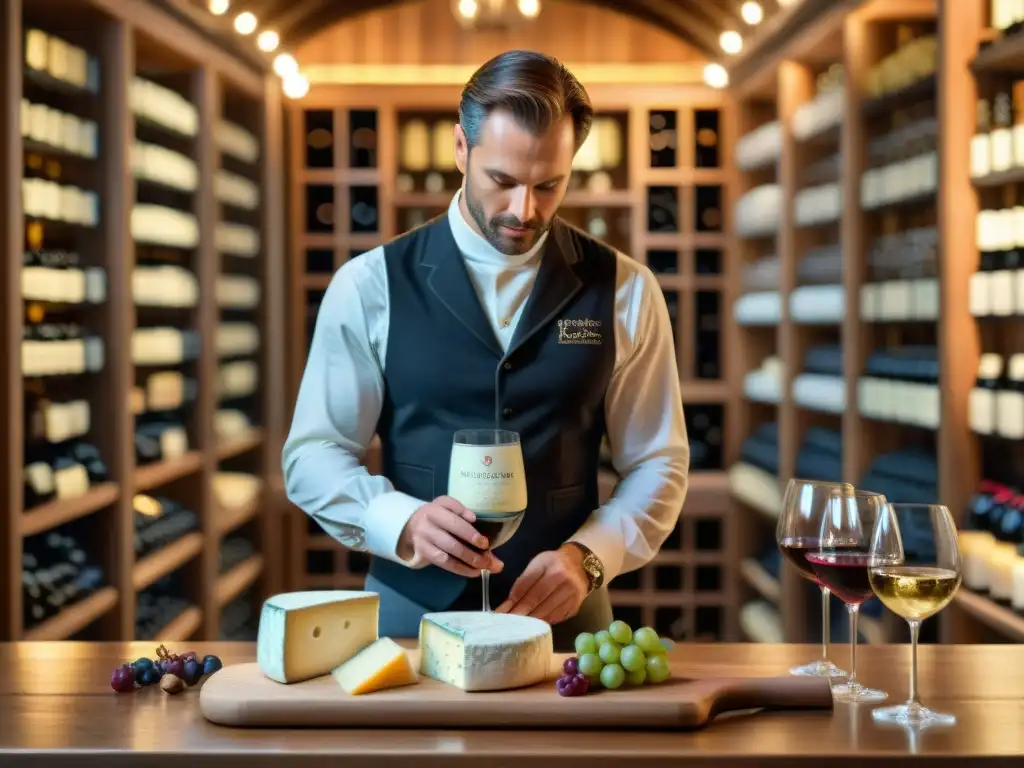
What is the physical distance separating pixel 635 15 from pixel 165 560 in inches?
142

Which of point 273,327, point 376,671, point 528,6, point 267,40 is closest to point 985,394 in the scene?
point 376,671

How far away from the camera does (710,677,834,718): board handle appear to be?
5.17 feet

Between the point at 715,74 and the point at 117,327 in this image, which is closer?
the point at 117,327

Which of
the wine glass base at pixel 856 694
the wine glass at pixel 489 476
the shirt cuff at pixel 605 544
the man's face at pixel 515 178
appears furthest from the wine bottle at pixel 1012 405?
the wine glass at pixel 489 476

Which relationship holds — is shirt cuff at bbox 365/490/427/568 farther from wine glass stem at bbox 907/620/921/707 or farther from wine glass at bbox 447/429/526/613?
wine glass stem at bbox 907/620/921/707

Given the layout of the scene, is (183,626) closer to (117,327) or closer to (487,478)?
(117,327)

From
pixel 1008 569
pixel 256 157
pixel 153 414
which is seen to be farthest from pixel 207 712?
pixel 256 157

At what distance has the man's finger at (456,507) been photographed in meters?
1.69

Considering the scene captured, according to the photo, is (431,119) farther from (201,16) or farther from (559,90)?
(559,90)

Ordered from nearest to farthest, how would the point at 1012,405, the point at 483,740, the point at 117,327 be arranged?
the point at 483,740
the point at 1012,405
the point at 117,327

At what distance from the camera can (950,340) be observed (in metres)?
3.64

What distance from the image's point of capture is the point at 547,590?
75.2 inches

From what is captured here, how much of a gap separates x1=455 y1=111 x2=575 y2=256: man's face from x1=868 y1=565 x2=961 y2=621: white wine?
829 millimetres

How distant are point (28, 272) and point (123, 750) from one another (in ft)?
8.65
